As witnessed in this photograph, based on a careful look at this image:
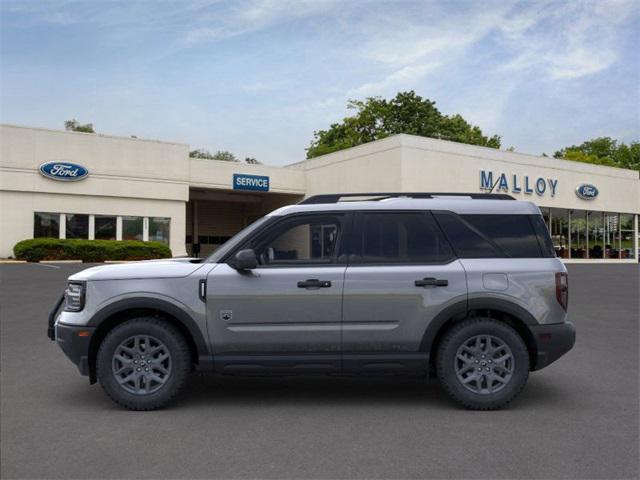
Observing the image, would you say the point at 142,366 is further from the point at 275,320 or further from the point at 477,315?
the point at 477,315

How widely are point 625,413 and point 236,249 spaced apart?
3590 mm

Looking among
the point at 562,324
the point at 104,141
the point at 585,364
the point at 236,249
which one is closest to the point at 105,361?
the point at 236,249

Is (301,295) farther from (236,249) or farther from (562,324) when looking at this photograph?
(562,324)

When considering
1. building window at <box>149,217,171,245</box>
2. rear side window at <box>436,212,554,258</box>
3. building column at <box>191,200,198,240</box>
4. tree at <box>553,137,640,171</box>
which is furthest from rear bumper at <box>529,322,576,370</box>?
tree at <box>553,137,640,171</box>

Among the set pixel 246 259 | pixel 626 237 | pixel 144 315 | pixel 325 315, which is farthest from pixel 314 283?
pixel 626 237

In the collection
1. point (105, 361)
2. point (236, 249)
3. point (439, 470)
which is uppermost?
point (236, 249)

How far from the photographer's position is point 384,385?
6.13 metres

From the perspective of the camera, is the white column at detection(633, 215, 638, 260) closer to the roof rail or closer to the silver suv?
the roof rail

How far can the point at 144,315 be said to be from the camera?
5.46 meters

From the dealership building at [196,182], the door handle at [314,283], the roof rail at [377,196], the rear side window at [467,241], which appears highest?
the dealership building at [196,182]

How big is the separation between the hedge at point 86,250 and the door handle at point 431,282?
30216 mm

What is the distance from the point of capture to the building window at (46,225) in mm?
34188

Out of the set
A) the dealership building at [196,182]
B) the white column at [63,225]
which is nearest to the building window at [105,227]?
the dealership building at [196,182]

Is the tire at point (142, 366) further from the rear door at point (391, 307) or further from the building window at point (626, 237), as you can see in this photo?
the building window at point (626, 237)
